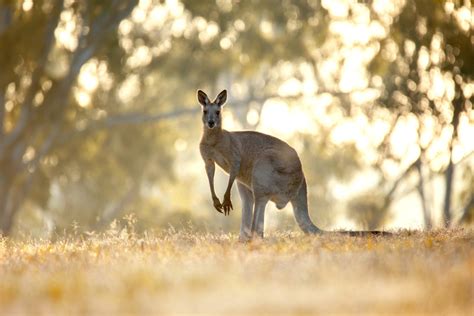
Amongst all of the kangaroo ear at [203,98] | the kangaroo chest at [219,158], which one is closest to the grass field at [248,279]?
the kangaroo chest at [219,158]

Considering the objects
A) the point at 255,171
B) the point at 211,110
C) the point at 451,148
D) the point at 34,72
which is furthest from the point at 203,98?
the point at 451,148

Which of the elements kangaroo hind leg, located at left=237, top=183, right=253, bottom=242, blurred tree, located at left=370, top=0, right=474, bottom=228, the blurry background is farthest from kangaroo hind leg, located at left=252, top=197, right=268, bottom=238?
blurred tree, located at left=370, top=0, right=474, bottom=228

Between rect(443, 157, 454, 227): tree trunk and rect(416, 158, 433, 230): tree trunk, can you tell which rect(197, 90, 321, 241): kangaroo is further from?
rect(416, 158, 433, 230): tree trunk

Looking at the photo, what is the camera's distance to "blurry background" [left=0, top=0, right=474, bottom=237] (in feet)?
63.1

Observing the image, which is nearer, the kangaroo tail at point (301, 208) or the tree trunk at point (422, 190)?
the kangaroo tail at point (301, 208)

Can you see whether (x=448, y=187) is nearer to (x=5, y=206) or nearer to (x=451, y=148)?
(x=451, y=148)

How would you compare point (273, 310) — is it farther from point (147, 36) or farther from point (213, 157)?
point (147, 36)

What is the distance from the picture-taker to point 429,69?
66.3 ft

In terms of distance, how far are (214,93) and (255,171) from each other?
18921 mm

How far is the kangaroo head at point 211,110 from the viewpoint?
9805 millimetres

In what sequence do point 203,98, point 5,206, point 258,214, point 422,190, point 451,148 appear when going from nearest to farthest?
1. point 258,214
2. point 203,98
3. point 451,148
4. point 5,206
5. point 422,190

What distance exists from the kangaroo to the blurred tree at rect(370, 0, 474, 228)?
395 inches

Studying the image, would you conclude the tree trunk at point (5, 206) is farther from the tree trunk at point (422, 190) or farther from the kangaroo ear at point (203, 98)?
Answer: the kangaroo ear at point (203, 98)

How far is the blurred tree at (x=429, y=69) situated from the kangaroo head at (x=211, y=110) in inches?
385
